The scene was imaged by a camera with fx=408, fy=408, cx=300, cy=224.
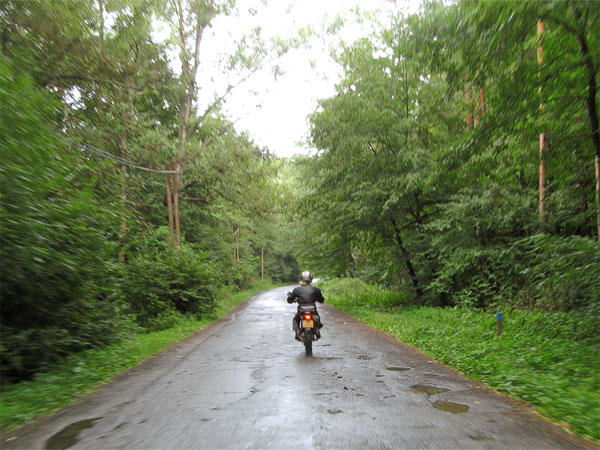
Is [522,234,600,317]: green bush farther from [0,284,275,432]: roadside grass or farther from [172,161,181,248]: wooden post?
[172,161,181,248]: wooden post

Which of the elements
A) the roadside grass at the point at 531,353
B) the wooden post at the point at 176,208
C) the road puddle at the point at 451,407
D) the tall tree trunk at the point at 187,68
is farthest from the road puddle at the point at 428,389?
the tall tree trunk at the point at 187,68

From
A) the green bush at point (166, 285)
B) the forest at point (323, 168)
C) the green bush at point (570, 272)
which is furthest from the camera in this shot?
the green bush at point (166, 285)

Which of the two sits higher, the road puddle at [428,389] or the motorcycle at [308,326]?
the motorcycle at [308,326]

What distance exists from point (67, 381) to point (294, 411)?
3451mm

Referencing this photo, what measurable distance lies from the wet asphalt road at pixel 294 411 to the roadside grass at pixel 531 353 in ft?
1.13

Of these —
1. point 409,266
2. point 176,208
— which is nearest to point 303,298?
point 409,266

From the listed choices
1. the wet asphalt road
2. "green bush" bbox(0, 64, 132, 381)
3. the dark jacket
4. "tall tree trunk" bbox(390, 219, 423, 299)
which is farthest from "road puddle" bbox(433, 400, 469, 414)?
"tall tree trunk" bbox(390, 219, 423, 299)

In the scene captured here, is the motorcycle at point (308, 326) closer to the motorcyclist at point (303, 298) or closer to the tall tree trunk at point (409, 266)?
the motorcyclist at point (303, 298)

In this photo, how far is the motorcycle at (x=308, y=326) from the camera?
807cm

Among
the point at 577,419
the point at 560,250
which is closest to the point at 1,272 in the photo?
the point at 577,419

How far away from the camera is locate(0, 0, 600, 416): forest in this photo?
634cm

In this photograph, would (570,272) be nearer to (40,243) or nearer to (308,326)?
(308,326)

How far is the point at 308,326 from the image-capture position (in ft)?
26.8

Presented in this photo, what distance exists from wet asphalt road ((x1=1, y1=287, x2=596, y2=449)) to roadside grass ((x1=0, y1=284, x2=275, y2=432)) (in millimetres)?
244
